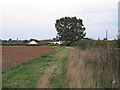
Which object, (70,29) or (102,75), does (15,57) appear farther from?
(70,29)

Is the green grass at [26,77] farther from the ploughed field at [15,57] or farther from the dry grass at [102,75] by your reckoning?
the ploughed field at [15,57]

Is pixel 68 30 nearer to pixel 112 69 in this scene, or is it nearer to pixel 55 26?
pixel 55 26

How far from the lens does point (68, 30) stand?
2726 inches

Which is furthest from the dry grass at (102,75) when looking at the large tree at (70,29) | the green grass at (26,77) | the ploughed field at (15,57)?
the large tree at (70,29)

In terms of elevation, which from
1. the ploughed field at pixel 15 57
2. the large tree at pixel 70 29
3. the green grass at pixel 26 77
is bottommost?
the ploughed field at pixel 15 57

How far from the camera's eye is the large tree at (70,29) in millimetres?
69000

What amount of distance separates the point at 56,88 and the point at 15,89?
1.54 m

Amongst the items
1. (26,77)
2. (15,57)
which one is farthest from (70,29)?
(26,77)

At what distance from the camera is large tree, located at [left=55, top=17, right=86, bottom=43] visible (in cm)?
6900

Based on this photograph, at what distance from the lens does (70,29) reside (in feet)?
229

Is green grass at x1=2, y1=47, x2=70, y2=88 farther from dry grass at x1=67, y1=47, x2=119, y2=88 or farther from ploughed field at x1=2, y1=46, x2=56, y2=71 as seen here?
ploughed field at x1=2, y1=46, x2=56, y2=71

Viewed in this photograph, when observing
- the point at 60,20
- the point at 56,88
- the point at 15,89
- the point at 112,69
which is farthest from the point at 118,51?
the point at 60,20

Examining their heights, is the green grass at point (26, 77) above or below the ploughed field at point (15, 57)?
above

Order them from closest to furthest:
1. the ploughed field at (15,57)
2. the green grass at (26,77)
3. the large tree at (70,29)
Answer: the green grass at (26,77), the ploughed field at (15,57), the large tree at (70,29)
